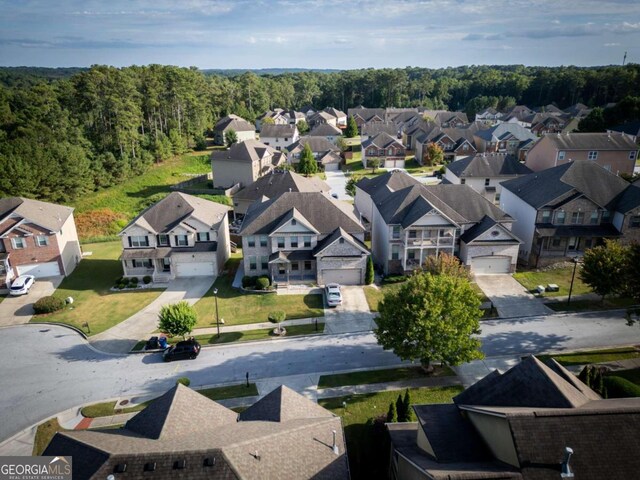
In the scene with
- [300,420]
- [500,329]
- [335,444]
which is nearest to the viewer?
[335,444]

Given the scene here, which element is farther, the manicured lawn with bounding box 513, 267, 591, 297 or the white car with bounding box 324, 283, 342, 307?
the manicured lawn with bounding box 513, 267, 591, 297

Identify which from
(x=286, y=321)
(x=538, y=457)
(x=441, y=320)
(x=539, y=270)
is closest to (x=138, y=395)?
(x=286, y=321)

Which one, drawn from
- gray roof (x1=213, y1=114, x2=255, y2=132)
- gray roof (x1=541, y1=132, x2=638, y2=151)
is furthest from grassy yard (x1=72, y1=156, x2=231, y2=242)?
gray roof (x1=541, y1=132, x2=638, y2=151)

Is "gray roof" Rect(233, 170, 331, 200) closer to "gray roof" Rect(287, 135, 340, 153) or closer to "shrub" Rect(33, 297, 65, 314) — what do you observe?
"shrub" Rect(33, 297, 65, 314)

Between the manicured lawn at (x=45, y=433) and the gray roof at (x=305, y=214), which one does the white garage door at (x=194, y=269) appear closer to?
the gray roof at (x=305, y=214)

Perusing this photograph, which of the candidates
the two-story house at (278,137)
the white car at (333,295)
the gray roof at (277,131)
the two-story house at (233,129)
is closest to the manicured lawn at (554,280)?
the white car at (333,295)

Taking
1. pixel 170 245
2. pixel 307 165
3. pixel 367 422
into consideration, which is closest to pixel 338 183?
pixel 307 165

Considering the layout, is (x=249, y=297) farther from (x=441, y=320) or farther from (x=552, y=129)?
(x=552, y=129)
